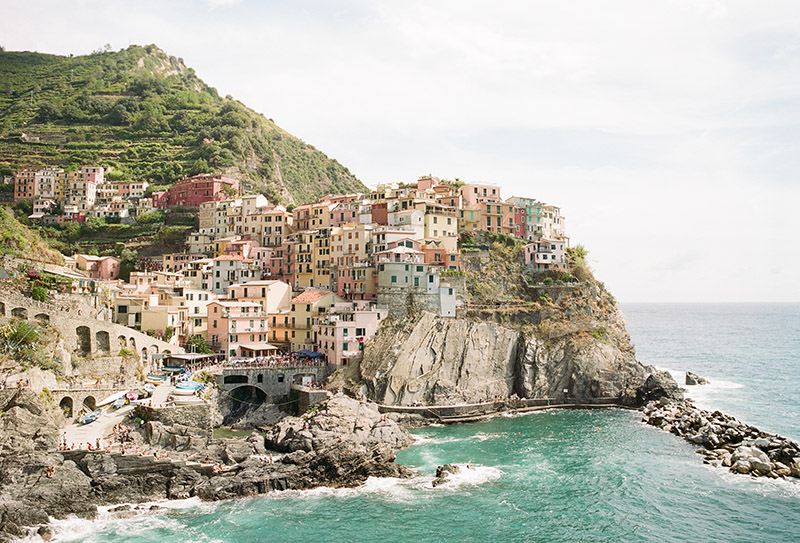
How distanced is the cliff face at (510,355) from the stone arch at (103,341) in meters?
22.8

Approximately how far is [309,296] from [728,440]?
42627 millimetres

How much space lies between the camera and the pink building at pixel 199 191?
101 meters

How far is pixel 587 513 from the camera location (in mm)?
39312

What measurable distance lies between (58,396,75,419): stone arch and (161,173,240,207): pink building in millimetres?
56834

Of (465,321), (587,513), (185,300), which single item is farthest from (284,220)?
(587,513)

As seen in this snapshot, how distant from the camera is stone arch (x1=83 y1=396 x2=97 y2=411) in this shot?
4794 cm

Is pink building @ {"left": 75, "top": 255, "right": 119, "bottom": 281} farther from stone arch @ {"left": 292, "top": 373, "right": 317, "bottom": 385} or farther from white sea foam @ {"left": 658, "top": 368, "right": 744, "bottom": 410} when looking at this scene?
white sea foam @ {"left": 658, "top": 368, "right": 744, "bottom": 410}

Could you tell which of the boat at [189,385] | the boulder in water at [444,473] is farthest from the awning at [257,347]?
the boulder in water at [444,473]

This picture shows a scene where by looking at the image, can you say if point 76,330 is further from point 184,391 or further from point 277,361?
point 277,361

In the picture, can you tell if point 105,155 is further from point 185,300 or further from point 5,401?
point 5,401

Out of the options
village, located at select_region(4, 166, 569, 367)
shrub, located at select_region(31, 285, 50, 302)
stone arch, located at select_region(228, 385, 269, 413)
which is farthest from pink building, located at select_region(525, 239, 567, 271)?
shrub, located at select_region(31, 285, 50, 302)

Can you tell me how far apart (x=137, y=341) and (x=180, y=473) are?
69.4 feet

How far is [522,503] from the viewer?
132ft

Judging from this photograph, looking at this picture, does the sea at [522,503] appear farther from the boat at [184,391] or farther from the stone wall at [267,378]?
the stone wall at [267,378]
